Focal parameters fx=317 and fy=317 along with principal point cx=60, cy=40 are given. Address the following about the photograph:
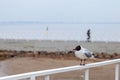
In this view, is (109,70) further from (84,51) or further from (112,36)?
(112,36)

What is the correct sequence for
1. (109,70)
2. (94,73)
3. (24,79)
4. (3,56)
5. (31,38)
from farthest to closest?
(31,38) < (3,56) < (109,70) < (94,73) < (24,79)

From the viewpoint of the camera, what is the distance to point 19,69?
14.6 meters

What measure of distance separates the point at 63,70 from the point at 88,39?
29.3m

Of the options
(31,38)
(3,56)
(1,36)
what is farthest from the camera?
(1,36)

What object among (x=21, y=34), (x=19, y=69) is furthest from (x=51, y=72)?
(x=21, y=34)

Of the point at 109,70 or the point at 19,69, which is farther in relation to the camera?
the point at 19,69

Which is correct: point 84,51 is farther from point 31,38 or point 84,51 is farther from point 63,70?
point 31,38

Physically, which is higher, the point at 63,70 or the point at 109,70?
the point at 63,70

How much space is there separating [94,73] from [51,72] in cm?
657

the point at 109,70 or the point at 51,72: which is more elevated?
the point at 51,72

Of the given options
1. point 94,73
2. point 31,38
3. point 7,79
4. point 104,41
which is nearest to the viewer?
point 7,79

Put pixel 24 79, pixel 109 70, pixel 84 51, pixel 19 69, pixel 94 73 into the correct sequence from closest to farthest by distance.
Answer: pixel 24 79 → pixel 84 51 → pixel 94 73 → pixel 109 70 → pixel 19 69

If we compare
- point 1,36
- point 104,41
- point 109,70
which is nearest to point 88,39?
point 104,41

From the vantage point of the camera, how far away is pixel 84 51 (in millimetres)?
4371
